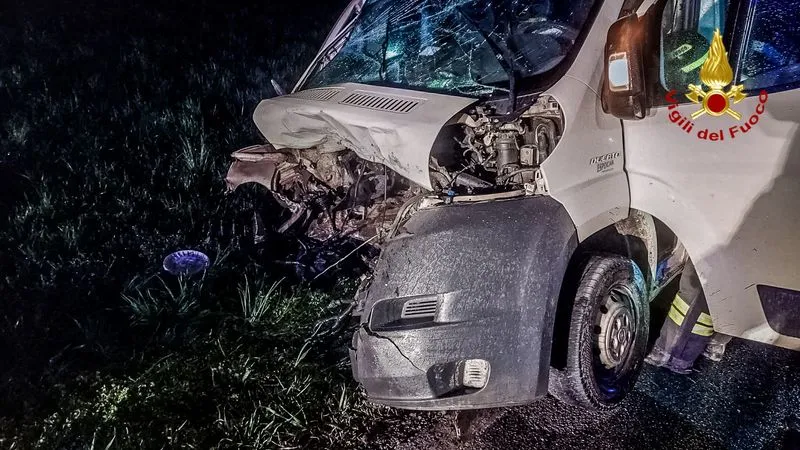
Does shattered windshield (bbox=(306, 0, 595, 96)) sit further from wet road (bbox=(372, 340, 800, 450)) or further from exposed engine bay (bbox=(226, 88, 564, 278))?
wet road (bbox=(372, 340, 800, 450))

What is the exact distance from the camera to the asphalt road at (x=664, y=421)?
2.66 m

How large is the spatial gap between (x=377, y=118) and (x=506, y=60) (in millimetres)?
650

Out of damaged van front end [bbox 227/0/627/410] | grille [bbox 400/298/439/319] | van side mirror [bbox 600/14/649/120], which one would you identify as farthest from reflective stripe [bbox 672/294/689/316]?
grille [bbox 400/298/439/319]

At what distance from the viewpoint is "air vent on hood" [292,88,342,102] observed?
296 cm

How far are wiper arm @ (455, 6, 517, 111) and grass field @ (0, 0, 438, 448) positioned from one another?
1653 millimetres

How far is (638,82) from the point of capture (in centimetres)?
239

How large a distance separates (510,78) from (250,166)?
213cm

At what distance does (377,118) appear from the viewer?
Answer: 8.55ft

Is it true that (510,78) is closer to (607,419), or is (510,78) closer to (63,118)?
(607,419)

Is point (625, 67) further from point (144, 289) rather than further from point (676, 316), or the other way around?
point (144, 289)

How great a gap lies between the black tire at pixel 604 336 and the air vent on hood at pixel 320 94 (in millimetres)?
1528

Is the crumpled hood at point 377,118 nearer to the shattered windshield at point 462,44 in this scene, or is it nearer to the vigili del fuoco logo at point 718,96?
the shattered windshield at point 462,44

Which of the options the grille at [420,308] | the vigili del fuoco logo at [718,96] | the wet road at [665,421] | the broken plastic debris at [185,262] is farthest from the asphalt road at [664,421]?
the broken plastic debris at [185,262]

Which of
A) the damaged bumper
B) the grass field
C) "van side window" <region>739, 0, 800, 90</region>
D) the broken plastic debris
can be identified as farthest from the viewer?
the broken plastic debris
